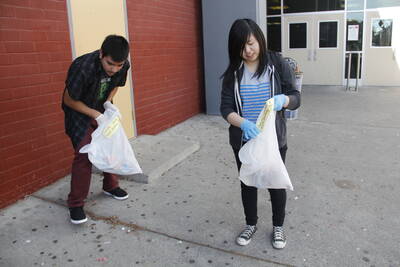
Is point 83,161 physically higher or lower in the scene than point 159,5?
lower

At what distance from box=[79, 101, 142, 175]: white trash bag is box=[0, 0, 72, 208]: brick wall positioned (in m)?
0.96

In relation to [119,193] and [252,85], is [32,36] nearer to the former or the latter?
[119,193]

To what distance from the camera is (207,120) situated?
23.2ft

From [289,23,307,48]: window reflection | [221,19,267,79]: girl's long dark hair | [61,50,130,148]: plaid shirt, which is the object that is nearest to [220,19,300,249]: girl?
[221,19,267,79]: girl's long dark hair

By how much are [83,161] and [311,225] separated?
1916mm

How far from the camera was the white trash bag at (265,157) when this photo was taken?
2535mm

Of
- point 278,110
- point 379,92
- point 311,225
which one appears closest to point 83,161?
point 278,110

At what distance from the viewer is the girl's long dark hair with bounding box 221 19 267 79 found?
8.09ft

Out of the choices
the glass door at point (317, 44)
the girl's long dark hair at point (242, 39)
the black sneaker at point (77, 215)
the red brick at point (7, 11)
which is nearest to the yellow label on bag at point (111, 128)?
the black sneaker at point (77, 215)

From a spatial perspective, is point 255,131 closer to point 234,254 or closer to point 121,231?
point 234,254

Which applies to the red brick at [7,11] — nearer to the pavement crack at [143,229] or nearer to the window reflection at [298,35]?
the pavement crack at [143,229]

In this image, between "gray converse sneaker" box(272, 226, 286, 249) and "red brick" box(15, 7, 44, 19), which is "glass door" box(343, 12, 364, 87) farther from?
"red brick" box(15, 7, 44, 19)

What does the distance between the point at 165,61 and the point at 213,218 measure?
11.5 ft

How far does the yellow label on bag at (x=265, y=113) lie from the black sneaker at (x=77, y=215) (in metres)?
1.66
